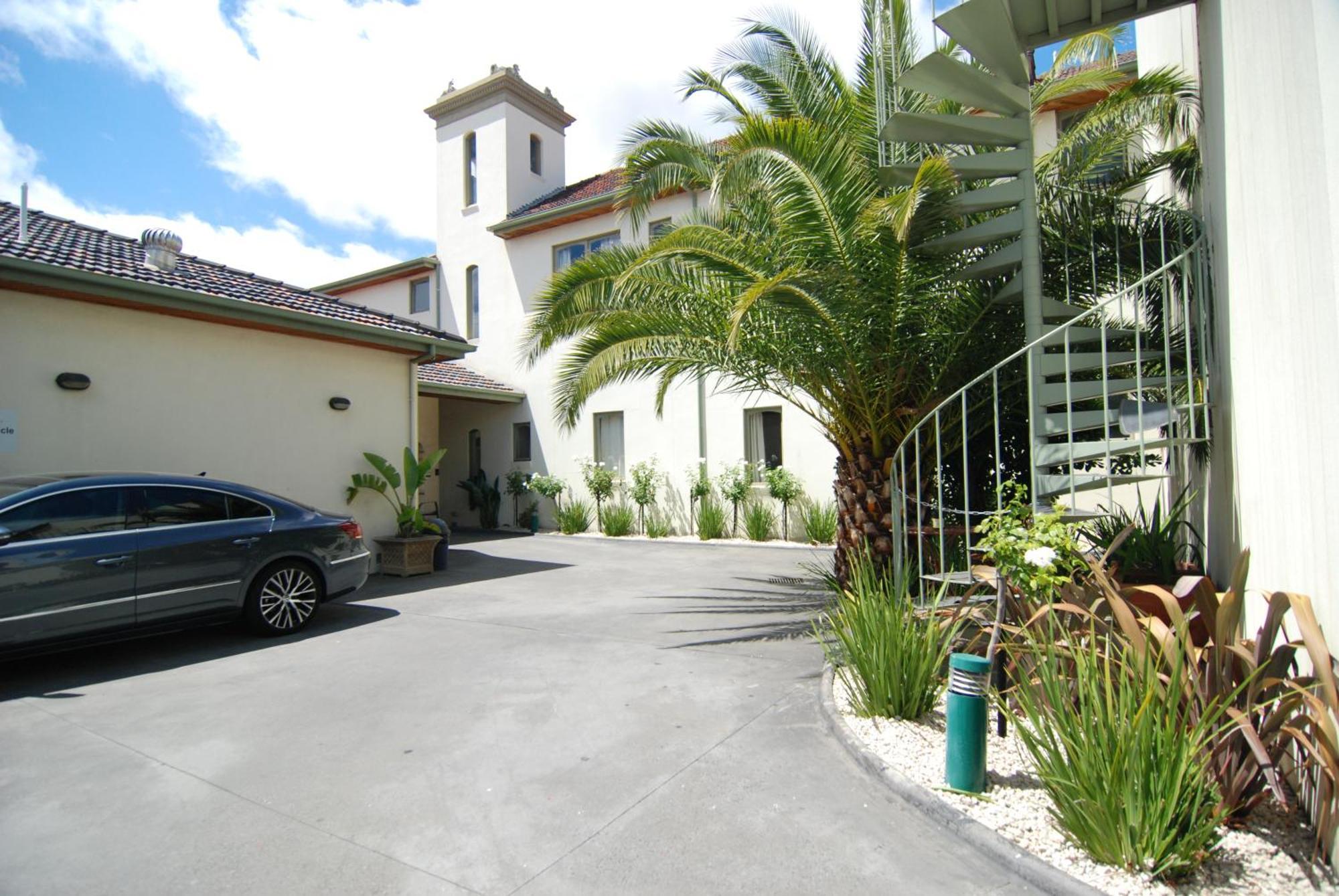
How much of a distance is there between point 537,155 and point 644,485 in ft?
34.2

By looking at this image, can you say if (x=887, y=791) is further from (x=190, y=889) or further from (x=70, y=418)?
(x=70, y=418)

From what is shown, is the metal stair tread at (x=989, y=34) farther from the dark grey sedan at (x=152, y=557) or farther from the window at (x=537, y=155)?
the window at (x=537, y=155)

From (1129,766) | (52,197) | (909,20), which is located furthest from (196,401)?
(1129,766)

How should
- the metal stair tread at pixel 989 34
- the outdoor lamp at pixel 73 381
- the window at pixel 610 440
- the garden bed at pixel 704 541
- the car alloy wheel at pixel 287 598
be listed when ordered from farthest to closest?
1. the window at pixel 610 440
2. the garden bed at pixel 704 541
3. the outdoor lamp at pixel 73 381
4. the car alloy wheel at pixel 287 598
5. the metal stair tread at pixel 989 34

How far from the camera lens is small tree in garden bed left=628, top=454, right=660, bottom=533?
51.7 feet

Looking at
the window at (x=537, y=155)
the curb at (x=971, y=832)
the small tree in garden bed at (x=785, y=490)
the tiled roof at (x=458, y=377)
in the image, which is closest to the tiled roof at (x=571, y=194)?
the window at (x=537, y=155)

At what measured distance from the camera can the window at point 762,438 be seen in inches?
580

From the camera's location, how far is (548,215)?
663 inches

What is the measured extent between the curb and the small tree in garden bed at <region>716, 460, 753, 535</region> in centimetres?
1022

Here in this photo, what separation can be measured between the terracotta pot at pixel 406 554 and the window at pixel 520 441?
743cm

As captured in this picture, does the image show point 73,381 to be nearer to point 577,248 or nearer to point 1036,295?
point 1036,295

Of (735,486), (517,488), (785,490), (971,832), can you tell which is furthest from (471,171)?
(971,832)

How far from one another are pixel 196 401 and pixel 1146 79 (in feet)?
35.7

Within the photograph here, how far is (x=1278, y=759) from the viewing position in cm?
293
